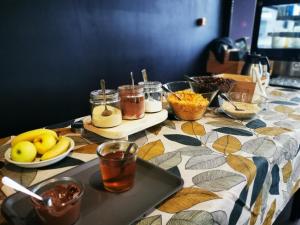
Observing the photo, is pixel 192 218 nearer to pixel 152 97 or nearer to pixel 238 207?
pixel 238 207

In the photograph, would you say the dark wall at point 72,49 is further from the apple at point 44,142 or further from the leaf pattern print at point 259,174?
the leaf pattern print at point 259,174

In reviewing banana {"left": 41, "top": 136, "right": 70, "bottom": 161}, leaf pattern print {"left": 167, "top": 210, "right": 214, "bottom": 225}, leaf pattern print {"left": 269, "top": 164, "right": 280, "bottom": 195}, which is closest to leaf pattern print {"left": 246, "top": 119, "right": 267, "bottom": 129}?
leaf pattern print {"left": 269, "top": 164, "right": 280, "bottom": 195}

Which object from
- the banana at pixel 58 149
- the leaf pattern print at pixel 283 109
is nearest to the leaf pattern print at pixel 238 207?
the banana at pixel 58 149

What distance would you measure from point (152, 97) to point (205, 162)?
14.8 inches

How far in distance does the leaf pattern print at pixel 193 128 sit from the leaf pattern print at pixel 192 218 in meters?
0.41

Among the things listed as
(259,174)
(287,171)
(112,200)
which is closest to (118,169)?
(112,200)

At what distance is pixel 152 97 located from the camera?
94 cm

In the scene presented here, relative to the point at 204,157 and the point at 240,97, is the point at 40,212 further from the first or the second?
the point at 240,97

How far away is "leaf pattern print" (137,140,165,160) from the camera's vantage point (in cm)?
71

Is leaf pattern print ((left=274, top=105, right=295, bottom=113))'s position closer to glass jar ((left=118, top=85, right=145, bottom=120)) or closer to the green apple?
glass jar ((left=118, top=85, right=145, bottom=120))

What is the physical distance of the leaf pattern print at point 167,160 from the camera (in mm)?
651

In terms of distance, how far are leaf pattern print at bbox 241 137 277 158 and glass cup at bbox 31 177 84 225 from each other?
0.52 metres

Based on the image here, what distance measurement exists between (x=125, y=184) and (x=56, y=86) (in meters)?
1.36

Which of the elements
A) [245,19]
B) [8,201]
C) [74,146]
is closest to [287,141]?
[74,146]
